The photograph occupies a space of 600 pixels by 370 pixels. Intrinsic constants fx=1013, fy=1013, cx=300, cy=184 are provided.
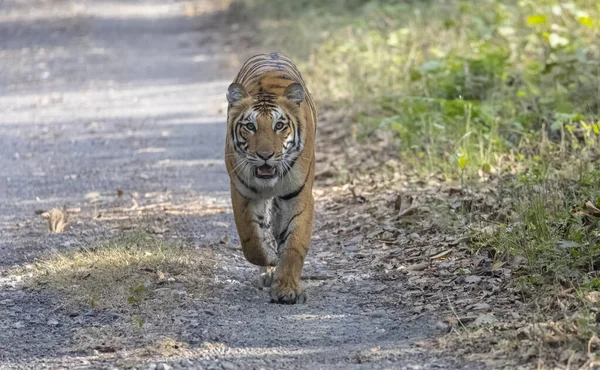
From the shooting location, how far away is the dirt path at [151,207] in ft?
16.3

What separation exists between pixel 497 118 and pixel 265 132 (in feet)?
11.1

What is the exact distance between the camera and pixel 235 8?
2059cm

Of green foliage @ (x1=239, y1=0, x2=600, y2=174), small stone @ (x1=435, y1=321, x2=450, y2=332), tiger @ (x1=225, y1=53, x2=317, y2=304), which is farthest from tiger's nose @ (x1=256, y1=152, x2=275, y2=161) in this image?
green foliage @ (x1=239, y1=0, x2=600, y2=174)

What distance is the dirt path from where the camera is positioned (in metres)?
4.97

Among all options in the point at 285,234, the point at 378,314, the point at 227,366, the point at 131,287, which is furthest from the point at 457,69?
the point at 227,366

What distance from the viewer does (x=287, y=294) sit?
576 cm

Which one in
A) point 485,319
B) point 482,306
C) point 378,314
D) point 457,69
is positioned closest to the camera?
point 485,319

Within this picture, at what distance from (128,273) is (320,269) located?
1.30 meters

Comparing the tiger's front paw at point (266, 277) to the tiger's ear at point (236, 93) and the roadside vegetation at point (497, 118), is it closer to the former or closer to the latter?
the tiger's ear at point (236, 93)

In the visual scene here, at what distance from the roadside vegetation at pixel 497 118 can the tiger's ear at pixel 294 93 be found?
1.44 metres

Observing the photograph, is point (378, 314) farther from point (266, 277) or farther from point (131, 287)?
point (131, 287)

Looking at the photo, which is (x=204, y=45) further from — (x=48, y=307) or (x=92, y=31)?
(x=48, y=307)

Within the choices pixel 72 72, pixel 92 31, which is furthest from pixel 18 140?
pixel 92 31

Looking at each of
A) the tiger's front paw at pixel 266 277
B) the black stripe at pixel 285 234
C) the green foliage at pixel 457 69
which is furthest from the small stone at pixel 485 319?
the green foliage at pixel 457 69
